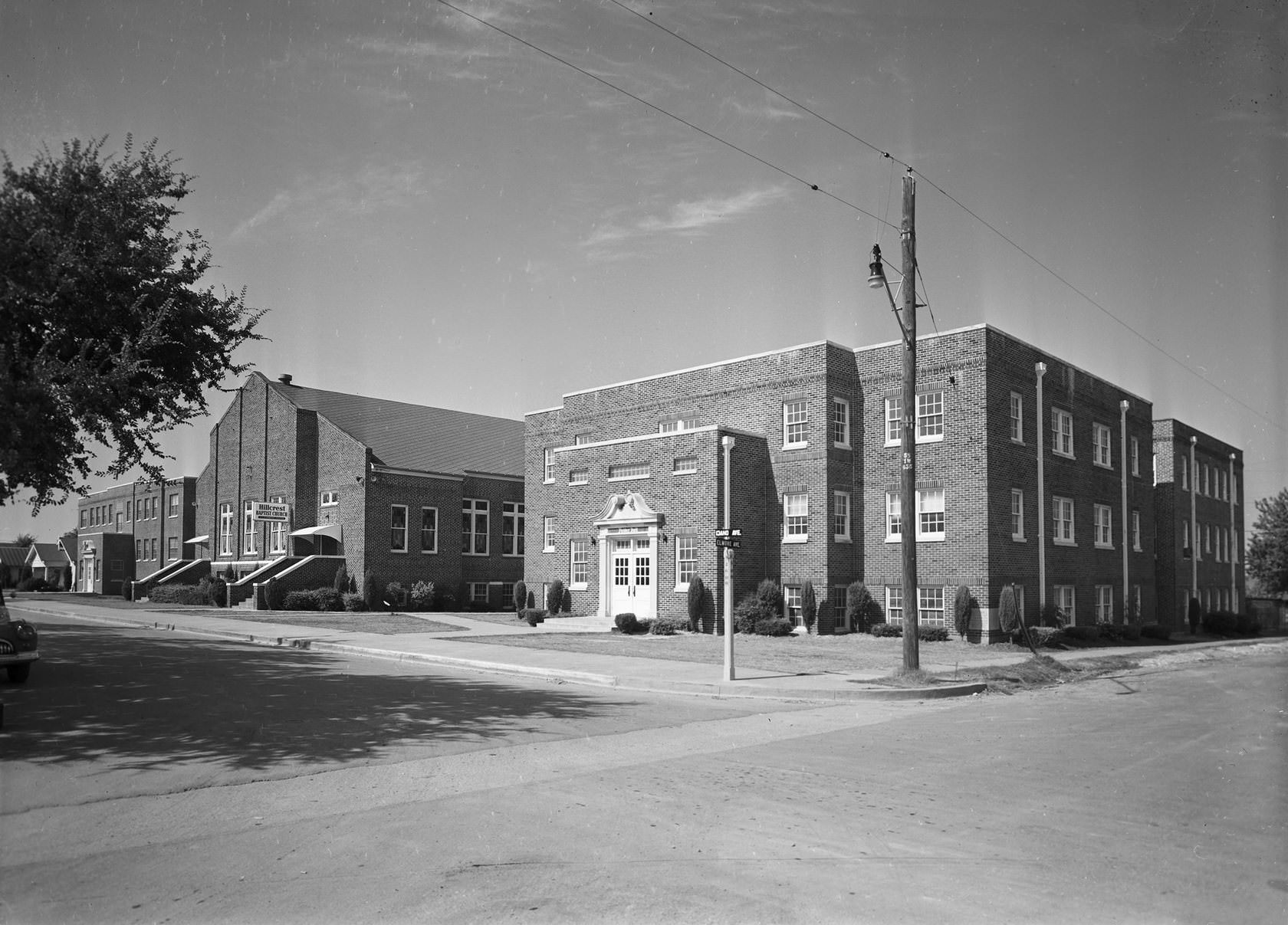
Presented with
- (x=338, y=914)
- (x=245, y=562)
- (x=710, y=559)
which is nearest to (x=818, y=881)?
(x=338, y=914)

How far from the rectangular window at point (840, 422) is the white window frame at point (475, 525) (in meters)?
21.0

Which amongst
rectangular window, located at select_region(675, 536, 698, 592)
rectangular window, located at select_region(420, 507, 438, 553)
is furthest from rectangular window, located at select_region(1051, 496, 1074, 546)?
rectangular window, located at select_region(420, 507, 438, 553)

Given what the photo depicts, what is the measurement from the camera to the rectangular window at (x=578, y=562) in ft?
112

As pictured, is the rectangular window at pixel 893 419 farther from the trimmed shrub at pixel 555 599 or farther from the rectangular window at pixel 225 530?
the rectangular window at pixel 225 530

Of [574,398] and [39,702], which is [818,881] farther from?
[574,398]

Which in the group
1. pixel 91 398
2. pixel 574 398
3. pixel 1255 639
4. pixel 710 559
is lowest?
pixel 1255 639

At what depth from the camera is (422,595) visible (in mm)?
41656

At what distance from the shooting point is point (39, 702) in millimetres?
13023

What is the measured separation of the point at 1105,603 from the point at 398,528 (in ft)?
94.4

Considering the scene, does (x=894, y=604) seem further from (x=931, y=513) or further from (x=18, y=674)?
(x=18, y=674)

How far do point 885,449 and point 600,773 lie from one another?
23459 mm

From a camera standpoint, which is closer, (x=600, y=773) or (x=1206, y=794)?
(x=1206, y=794)

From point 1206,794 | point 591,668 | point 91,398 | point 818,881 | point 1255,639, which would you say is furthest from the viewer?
point 1255,639

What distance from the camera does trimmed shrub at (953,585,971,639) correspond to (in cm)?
2728
